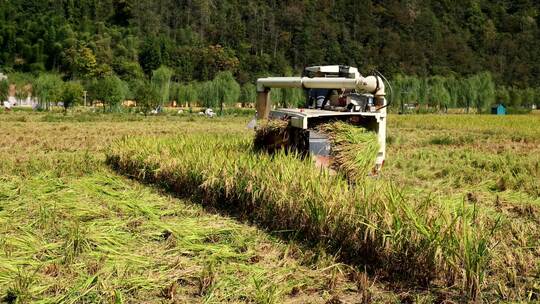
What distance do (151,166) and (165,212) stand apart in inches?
85.0

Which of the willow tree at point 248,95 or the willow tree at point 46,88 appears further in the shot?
the willow tree at point 248,95

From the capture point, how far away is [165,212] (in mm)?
5676

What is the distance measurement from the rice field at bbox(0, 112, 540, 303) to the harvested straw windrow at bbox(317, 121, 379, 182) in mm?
641

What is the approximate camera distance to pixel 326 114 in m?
6.41

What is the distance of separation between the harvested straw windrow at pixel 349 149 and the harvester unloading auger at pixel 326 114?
0.04 metres

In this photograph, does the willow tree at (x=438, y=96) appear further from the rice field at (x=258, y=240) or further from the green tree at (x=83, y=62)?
the rice field at (x=258, y=240)

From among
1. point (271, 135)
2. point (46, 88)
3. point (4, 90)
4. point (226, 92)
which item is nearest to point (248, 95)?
point (226, 92)

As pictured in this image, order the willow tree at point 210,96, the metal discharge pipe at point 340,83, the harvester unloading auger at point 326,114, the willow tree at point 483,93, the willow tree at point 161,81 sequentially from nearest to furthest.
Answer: the harvester unloading auger at point 326,114 → the metal discharge pipe at point 340,83 → the willow tree at point 210,96 → the willow tree at point 161,81 → the willow tree at point 483,93

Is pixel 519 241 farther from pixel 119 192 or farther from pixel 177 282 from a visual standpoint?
pixel 119 192

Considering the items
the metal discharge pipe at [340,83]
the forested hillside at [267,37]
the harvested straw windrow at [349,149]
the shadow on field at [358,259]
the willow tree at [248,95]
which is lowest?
the shadow on field at [358,259]

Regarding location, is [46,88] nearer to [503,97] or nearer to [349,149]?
[349,149]

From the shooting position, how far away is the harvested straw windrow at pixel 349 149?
6285 mm

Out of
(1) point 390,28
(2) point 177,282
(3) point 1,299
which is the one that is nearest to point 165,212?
(2) point 177,282

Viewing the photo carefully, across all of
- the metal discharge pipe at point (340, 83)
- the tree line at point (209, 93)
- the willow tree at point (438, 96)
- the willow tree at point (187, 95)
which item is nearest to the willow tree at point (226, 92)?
the tree line at point (209, 93)
